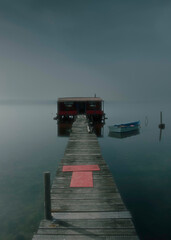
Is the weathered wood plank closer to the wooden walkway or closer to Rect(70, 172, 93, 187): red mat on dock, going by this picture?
the wooden walkway

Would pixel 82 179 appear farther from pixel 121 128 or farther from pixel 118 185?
pixel 121 128

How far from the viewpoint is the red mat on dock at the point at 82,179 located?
888cm

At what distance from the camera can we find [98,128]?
45.6 m

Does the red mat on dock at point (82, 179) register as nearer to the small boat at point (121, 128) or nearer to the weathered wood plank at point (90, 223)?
the weathered wood plank at point (90, 223)

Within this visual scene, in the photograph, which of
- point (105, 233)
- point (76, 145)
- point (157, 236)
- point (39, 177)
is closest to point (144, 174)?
point (76, 145)

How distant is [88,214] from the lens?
6477 millimetres

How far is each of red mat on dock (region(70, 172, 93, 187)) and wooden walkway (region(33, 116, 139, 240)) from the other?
0.22 meters

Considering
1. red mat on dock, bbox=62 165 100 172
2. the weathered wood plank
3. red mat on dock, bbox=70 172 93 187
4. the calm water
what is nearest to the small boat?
the calm water

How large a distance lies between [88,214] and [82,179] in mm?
3077

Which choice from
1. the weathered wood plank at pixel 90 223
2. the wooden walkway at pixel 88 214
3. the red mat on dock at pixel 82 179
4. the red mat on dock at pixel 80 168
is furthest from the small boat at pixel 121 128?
the weathered wood plank at pixel 90 223

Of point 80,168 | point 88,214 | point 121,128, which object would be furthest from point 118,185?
point 121,128

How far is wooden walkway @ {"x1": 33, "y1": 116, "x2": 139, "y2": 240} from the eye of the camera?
5.47 meters

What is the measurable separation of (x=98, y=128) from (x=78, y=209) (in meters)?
39.0

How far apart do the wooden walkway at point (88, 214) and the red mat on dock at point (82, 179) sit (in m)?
0.22
